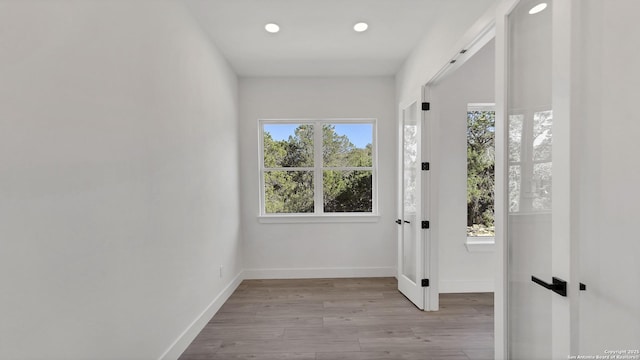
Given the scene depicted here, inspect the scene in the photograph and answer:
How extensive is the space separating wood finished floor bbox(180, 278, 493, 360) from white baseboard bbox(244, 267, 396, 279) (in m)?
0.38

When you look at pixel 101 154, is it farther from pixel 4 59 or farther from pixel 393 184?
pixel 393 184

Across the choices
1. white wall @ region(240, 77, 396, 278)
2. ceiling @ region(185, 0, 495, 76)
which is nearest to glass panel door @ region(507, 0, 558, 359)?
ceiling @ region(185, 0, 495, 76)

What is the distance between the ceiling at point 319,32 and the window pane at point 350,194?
141cm

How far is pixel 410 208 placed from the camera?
3250mm

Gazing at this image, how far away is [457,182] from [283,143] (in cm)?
233

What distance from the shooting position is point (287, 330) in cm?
257

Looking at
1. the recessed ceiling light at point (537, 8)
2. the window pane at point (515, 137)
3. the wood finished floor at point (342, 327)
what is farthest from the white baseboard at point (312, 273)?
the recessed ceiling light at point (537, 8)

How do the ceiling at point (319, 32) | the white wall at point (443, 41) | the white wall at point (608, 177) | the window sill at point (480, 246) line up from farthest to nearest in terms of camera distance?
the window sill at point (480, 246) < the ceiling at point (319, 32) < the white wall at point (443, 41) < the white wall at point (608, 177)

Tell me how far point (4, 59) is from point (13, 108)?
0.54 feet

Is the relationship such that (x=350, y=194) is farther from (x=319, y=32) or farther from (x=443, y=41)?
(x=443, y=41)

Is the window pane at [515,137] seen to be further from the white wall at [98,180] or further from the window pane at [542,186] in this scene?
the white wall at [98,180]

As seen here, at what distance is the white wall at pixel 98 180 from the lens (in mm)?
1033

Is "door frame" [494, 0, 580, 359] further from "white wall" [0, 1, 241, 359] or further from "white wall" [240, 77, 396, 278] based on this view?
"white wall" [240, 77, 396, 278]

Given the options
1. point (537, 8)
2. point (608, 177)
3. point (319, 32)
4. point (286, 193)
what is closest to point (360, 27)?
point (319, 32)
